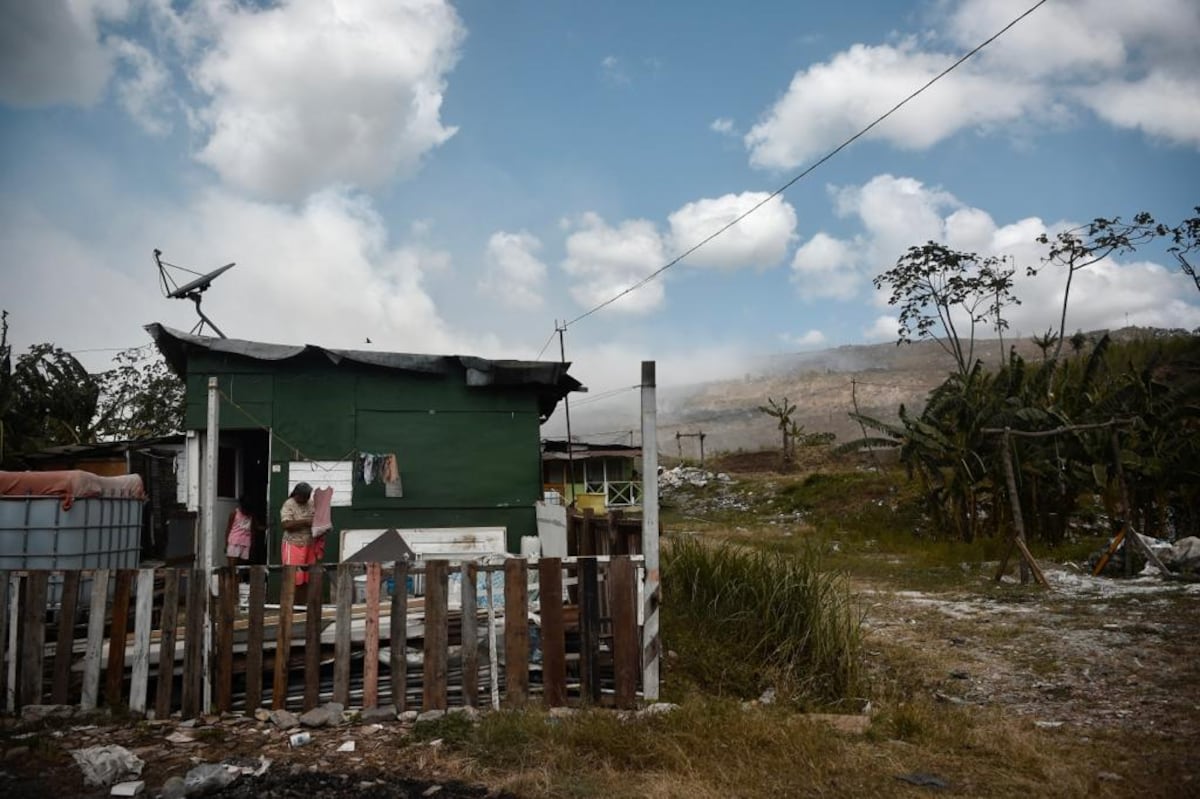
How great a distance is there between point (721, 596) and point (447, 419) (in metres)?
5.14

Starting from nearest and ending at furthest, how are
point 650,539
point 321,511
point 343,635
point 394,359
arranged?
point 343,635
point 650,539
point 321,511
point 394,359

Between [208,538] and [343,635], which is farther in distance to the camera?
[208,538]

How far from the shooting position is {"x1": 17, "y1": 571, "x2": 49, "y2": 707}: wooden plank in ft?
17.5

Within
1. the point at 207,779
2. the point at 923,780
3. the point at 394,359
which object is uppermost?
the point at 394,359

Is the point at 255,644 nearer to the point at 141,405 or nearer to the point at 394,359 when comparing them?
the point at 394,359

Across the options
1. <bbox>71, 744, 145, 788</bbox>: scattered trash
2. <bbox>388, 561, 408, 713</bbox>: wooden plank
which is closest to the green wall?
<bbox>388, 561, 408, 713</bbox>: wooden plank

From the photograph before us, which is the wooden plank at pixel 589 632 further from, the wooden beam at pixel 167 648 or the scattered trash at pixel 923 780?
the wooden beam at pixel 167 648

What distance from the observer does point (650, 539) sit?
5.64 meters

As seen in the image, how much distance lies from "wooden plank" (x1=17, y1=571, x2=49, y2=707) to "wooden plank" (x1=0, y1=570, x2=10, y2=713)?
59 millimetres

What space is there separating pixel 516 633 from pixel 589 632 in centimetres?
48

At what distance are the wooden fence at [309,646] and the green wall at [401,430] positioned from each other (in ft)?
17.0

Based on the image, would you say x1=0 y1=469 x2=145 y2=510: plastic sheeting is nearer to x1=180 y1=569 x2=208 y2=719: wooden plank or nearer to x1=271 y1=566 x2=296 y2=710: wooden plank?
x1=180 y1=569 x2=208 y2=719: wooden plank

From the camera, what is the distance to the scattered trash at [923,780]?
4066 millimetres

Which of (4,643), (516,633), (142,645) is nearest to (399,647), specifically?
(516,633)
